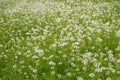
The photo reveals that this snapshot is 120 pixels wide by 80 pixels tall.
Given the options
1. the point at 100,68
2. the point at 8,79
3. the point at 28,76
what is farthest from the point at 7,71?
the point at 100,68

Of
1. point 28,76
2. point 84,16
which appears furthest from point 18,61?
point 84,16

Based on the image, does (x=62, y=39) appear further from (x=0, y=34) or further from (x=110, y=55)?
(x=0, y=34)

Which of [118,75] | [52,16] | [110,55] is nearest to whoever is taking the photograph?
[118,75]

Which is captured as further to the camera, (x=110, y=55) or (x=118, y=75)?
(x=110, y=55)

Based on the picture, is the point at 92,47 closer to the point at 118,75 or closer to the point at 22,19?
the point at 118,75

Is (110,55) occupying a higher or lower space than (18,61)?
higher

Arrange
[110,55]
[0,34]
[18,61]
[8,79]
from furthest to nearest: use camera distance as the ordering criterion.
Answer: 1. [0,34]
2. [18,61]
3. [8,79]
4. [110,55]
